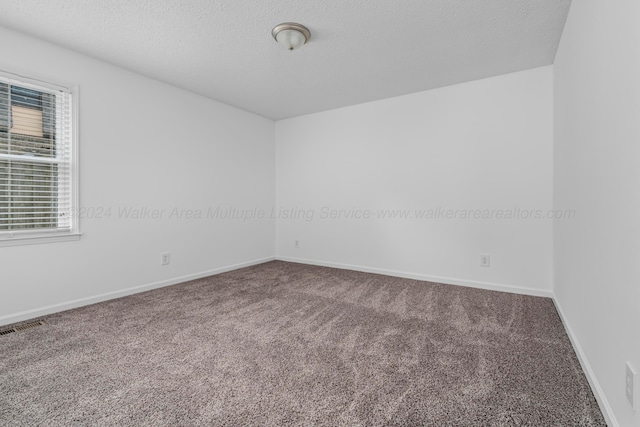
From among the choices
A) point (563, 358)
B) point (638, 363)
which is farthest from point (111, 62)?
point (563, 358)

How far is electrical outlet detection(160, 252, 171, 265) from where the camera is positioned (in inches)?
137

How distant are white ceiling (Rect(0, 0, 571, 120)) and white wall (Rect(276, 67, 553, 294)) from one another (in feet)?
1.29

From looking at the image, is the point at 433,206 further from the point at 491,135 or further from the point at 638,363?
the point at 638,363

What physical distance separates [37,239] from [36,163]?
675 millimetres

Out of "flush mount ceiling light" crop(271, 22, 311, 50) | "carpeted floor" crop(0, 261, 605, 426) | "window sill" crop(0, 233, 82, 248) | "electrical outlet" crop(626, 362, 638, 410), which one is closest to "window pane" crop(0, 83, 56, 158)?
"window sill" crop(0, 233, 82, 248)

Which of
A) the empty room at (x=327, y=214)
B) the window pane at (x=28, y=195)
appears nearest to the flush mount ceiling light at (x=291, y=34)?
the empty room at (x=327, y=214)

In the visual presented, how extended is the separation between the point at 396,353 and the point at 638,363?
1.16 m

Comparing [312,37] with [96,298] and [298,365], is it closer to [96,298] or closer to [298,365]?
[298,365]

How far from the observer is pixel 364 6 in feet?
6.93

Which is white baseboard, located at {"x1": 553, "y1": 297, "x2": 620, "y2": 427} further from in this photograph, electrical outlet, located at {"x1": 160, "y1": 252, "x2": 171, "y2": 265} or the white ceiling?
electrical outlet, located at {"x1": 160, "y1": 252, "x2": 171, "y2": 265}

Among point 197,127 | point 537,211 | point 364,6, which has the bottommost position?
point 537,211

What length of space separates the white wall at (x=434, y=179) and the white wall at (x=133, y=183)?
1.08 metres

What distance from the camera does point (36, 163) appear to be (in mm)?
2566

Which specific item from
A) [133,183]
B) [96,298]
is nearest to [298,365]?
[96,298]
